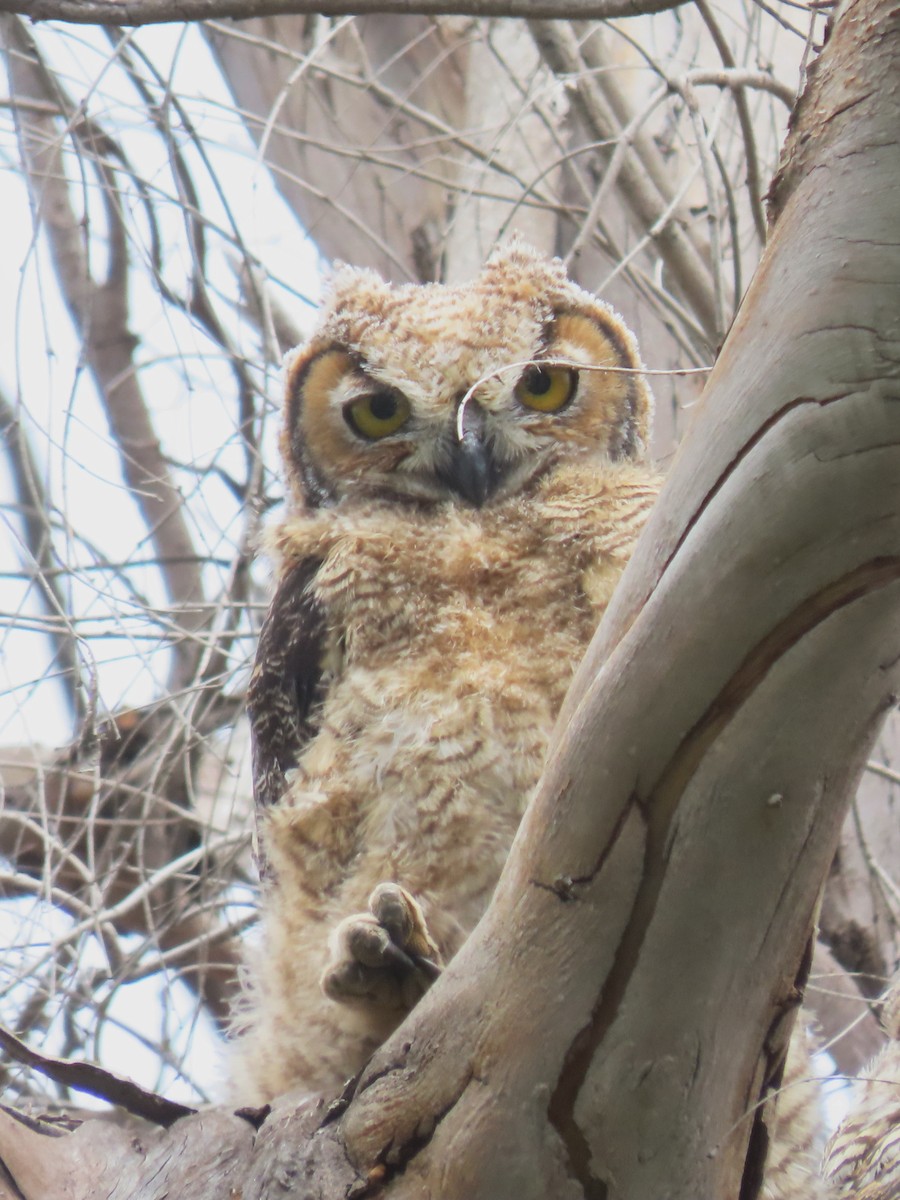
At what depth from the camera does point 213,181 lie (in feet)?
9.36

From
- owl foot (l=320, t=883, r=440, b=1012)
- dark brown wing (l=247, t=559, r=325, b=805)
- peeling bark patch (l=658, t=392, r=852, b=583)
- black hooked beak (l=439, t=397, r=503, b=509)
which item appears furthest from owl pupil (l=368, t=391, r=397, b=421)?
peeling bark patch (l=658, t=392, r=852, b=583)

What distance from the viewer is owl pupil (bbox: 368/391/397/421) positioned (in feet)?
8.28

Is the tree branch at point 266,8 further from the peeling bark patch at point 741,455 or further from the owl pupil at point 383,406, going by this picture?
the peeling bark patch at point 741,455

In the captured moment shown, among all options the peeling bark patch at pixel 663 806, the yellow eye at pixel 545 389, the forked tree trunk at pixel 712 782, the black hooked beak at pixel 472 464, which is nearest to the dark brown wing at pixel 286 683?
the black hooked beak at pixel 472 464

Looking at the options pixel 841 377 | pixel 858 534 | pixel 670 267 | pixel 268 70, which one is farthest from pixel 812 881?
pixel 268 70

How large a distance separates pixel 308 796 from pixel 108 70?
5.26ft

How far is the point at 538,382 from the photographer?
8.14 ft

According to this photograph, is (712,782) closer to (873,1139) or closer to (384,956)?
(384,956)

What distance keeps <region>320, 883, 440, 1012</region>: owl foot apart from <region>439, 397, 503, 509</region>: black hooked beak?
2.92ft

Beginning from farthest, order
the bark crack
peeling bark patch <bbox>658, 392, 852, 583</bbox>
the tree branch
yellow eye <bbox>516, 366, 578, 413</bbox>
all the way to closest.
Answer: yellow eye <bbox>516, 366, 578, 413</bbox> → the tree branch → the bark crack → peeling bark patch <bbox>658, 392, 852, 583</bbox>

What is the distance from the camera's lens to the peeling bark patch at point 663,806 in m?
1.28

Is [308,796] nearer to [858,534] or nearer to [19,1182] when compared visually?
[19,1182]

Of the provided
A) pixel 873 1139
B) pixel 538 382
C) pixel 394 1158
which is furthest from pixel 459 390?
pixel 873 1139

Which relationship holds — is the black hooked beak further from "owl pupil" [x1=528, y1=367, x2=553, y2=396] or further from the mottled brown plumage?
the mottled brown plumage
